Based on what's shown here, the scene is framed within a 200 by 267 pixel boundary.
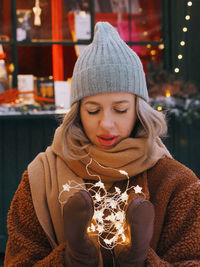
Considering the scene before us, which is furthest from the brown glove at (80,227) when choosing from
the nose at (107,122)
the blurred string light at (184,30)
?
the blurred string light at (184,30)

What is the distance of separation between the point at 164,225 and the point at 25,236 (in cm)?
57

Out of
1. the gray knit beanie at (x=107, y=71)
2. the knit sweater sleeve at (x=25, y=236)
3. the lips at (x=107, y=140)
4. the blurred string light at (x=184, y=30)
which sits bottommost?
the knit sweater sleeve at (x=25, y=236)

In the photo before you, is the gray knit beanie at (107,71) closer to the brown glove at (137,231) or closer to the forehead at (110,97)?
the forehead at (110,97)

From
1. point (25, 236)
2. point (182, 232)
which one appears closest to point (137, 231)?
point (182, 232)

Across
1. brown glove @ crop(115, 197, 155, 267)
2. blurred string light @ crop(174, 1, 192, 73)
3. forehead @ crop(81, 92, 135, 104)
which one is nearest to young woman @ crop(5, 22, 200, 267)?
forehead @ crop(81, 92, 135, 104)

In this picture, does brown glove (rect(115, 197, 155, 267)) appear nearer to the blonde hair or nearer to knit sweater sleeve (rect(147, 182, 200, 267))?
knit sweater sleeve (rect(147, 182, 200, 267))

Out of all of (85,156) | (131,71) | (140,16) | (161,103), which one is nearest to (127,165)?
(85,156)

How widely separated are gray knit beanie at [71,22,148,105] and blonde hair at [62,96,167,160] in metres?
0.05

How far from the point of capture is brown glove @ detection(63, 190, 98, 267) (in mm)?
1746

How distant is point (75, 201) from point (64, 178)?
45 cm

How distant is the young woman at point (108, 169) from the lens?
82.2 inches

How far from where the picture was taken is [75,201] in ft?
5.75

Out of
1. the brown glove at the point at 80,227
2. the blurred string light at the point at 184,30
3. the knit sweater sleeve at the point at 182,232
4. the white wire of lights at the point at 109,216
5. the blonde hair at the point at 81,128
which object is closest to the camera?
the brown glove at the point at 80,227

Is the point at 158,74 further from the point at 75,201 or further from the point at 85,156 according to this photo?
the point at 75,201
